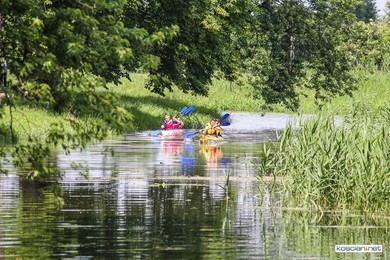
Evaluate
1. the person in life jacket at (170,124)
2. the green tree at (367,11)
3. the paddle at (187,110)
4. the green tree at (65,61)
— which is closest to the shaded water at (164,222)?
the green tree at (65,61)

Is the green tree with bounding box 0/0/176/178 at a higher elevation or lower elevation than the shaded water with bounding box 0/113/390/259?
higher

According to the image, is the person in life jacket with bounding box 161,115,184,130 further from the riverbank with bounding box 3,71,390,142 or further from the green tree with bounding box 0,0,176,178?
the green tree with bounding box 0,0,176,178

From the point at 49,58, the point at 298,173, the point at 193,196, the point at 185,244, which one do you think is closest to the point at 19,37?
the point at 49,58

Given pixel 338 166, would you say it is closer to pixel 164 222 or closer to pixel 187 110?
pixel 164 222

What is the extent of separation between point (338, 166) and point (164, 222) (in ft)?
10.1

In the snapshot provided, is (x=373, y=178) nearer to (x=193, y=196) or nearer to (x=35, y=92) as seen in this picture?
(x=193, y=196)

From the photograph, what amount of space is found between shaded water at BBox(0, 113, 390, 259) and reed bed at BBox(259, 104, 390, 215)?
45 centimetres

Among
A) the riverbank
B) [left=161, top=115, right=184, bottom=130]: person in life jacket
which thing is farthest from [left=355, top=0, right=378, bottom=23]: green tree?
[left=161, top=115, right=184, bottom=130]: person in life jacket

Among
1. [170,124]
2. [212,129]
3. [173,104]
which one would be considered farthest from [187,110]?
[212,129]

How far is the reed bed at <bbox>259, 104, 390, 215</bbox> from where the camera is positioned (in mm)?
17688

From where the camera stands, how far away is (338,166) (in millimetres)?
17984

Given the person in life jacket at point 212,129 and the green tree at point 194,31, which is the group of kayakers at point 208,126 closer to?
the person in life jacket at point 212,129

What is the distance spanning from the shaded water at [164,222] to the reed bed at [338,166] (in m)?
0.45

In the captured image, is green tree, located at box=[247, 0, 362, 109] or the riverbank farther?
green tree, located at box=[247, 0, 362, 109]
